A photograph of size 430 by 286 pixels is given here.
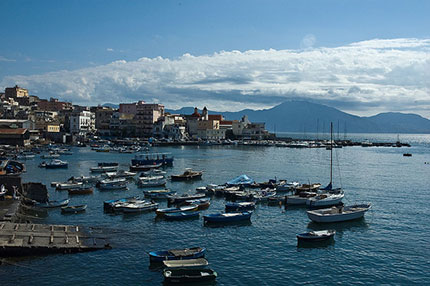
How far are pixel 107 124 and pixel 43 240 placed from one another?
11843 cm

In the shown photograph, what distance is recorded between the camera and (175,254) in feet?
70.0

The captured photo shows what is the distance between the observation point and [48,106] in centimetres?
15188

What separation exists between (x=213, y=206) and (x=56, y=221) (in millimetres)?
12969

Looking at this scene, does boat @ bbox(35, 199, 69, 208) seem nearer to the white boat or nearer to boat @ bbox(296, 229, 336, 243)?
boat @ bbox(296, 229, 336, 243)

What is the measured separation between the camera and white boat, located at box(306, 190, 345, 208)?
35287 mm

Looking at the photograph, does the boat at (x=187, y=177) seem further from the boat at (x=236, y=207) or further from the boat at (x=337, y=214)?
the boat at (x=337, y=214)

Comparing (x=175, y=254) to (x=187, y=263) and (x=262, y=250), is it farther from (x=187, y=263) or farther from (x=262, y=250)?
(x=262, y=250)

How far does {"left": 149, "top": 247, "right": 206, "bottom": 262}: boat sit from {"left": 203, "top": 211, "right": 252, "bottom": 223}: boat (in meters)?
7.87

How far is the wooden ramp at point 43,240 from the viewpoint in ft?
70.5

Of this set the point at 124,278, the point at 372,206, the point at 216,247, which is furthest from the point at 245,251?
the point at 372,206

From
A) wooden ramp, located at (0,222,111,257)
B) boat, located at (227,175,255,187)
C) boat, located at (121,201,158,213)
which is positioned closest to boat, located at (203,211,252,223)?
boat, located at (121,201,158,213)

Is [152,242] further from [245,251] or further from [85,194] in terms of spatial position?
[85,194]

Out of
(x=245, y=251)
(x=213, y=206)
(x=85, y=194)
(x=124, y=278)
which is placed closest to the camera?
(x=124, y=278)

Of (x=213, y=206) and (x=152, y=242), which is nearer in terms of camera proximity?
(x=152, y=242)
